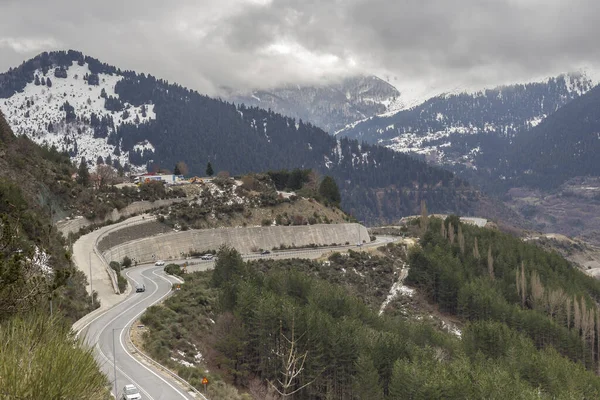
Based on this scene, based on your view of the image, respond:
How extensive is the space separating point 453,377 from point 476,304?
128ft

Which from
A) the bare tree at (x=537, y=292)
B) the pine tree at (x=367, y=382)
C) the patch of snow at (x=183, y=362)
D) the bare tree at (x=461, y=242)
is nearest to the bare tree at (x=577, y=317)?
the bare tree at (x=537, y=292)

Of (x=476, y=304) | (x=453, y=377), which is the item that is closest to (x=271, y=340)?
(x=453, y=377)

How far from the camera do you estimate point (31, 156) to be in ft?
214

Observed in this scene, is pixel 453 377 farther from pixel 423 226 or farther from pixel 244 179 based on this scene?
pixel 423 226

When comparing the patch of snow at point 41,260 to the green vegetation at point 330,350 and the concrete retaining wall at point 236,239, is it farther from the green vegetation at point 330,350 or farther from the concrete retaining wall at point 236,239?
the concrete retaining wall at point 236,239

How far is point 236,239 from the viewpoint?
7919cm

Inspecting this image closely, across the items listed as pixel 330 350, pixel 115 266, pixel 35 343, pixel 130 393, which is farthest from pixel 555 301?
pixel 35 343

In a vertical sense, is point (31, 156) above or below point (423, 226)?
above

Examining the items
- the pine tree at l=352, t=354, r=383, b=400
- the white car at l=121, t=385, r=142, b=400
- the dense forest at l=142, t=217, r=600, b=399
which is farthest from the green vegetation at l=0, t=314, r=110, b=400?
the pine tree at l=352, t=354, r=383, b=400

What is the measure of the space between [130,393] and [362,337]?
763 inches

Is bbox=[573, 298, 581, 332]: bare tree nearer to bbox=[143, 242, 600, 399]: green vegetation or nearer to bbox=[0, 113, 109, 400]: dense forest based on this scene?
bbox=[143, 242, 600, 399]: green vegetation

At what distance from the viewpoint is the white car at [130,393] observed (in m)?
23.2

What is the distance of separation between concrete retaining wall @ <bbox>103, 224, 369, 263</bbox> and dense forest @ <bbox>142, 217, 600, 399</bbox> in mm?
9967

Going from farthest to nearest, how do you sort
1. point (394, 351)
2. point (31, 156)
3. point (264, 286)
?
point (31, 156), point (264, 286), point (394, 351)
